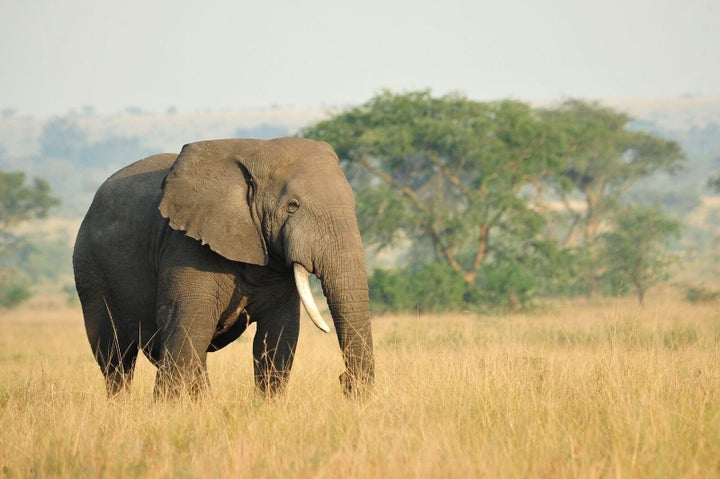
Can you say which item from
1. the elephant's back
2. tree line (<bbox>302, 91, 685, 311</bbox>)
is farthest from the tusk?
tree line (<bbox>302, 91, 685, 311</bbox>)

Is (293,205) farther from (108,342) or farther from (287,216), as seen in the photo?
(108,342)

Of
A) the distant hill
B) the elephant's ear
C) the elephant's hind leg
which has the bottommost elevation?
the distant hill

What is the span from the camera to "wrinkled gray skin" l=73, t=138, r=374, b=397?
6.84m

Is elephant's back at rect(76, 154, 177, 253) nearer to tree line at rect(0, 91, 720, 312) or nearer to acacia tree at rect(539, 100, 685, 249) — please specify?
tree line at rect(0, 91, 720, 312)

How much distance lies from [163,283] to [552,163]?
17020 mm

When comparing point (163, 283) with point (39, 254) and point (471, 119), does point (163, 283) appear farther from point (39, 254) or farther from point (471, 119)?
point (39, 254)

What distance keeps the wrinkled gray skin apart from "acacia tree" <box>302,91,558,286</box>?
14.7 m

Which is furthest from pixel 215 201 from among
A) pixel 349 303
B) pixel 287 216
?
pixel 349 303

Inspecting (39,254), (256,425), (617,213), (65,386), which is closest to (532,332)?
(65,386)

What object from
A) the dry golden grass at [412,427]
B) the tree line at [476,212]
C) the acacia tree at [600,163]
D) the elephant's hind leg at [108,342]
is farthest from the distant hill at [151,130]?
the dry golden grass at [412,427]

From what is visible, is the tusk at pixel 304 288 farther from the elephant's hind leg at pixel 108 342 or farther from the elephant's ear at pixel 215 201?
the elephant's hind leg at pixel 108 342

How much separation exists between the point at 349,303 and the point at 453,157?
1780 centimetres

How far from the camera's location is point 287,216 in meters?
7.01

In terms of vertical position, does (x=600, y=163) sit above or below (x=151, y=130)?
above
